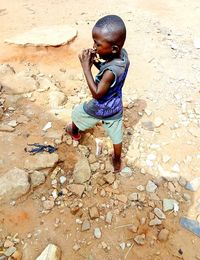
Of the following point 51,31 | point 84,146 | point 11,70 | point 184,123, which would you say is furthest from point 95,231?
point 51,31

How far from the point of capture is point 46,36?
421 cm

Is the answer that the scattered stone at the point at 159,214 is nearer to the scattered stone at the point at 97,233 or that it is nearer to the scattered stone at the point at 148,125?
the scattered stone at the point at 97,233

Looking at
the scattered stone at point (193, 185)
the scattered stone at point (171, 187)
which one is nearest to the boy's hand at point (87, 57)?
the scattered stone at point (171, 187)

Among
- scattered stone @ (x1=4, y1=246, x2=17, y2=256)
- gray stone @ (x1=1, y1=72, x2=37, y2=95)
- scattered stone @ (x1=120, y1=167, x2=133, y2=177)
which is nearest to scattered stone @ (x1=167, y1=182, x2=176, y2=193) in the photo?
scattered stone @ (x1=120, y1=167, x2=133, y2=177)

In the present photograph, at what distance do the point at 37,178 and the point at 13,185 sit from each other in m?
0.20

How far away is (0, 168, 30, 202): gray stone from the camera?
7.62 ft

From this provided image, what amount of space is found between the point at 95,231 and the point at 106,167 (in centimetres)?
58

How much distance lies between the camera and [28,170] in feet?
8.27

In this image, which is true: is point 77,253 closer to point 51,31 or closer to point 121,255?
point 121,255

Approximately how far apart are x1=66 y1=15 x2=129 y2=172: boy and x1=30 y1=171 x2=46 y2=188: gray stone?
0.52 m

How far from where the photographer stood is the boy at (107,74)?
197cm

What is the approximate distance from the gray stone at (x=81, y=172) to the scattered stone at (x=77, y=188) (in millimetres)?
53

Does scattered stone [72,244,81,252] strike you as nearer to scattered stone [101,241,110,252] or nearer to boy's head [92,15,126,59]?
scattered stone [101,241,110,252]

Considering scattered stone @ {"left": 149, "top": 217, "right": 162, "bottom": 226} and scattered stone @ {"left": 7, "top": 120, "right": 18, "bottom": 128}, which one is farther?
scattered stone @ {"left": 7, "top": 120, "right": 18, "bottom": 128}
